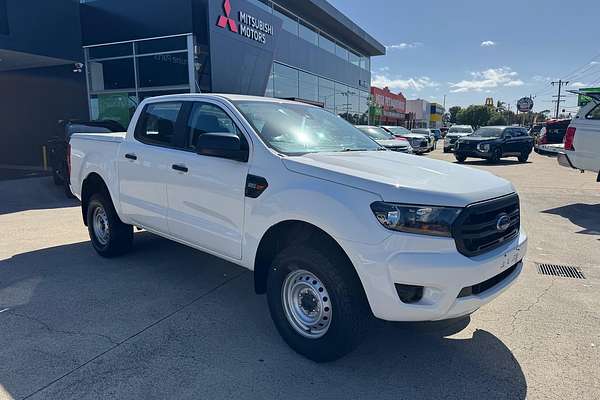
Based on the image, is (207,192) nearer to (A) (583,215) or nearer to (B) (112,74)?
(A) (583,215)

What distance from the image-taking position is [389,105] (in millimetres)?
56188

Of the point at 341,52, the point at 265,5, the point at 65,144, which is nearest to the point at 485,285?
the point at 65,144

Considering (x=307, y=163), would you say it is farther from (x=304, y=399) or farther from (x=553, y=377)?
(x=553, y=377)

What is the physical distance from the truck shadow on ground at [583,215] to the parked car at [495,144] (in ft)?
32.8

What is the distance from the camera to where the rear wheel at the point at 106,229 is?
5305 mm

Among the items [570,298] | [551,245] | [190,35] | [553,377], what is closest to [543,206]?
[551,245]

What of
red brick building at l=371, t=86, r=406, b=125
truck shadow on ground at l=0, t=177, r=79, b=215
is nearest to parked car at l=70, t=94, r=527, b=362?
truck shadow on ground at l=0, t=177, r=79, b=215

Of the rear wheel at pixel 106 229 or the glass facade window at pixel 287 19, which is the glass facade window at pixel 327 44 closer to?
the glass facade window at pixel 287 19

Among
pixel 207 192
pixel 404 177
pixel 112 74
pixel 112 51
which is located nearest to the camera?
pixel 404 177

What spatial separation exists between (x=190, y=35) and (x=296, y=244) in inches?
510

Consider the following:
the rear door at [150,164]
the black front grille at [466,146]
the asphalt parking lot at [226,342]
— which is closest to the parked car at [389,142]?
the black front grille at [466,146]

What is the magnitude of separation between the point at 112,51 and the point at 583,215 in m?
15.5

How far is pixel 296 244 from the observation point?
323cm

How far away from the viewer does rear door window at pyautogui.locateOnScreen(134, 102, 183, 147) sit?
449 cm
